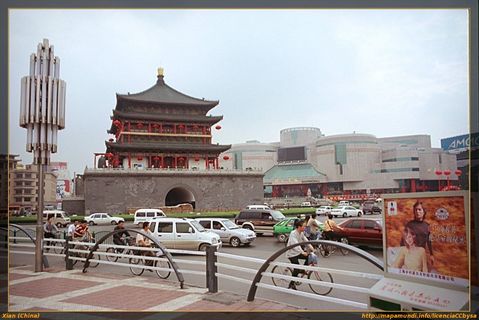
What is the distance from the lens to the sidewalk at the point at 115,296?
5234mm

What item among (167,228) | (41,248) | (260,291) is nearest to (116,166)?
(167,228)

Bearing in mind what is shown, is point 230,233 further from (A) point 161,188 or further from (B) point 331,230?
(A) point 161,188

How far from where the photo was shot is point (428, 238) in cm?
307

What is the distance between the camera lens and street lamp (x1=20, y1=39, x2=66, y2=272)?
7418 mm

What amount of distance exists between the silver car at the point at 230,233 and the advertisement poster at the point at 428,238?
11438mm

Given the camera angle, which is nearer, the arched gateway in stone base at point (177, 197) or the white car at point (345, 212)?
the white car at point (345, 212)

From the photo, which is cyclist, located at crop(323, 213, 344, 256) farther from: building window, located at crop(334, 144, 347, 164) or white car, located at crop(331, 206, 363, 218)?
building window, located at crop(334, 144, 347, 164)

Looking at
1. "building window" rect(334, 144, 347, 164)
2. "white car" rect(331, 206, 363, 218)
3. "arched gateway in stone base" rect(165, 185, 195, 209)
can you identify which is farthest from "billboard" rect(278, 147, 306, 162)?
"white car" rect(331, 206, 363, 218)

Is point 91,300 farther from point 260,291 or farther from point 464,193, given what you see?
point 464,193

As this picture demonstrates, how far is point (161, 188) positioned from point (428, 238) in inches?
1387

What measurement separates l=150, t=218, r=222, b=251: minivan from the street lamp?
5.33 meters

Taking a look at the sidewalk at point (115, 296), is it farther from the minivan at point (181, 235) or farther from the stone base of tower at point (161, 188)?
the stone base of tower at point (161, 188)

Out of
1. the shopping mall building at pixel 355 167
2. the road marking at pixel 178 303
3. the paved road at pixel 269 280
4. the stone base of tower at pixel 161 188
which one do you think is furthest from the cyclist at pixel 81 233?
the shopping mall building at pixel 355 167

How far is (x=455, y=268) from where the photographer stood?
9.45ft
